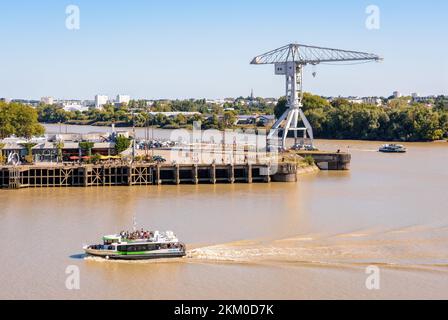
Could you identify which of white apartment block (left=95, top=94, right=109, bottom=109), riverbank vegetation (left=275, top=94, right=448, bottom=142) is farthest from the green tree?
white apartment block (left=95, top=94, right=109, bottom=109)

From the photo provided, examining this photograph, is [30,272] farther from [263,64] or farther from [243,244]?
[263,64]

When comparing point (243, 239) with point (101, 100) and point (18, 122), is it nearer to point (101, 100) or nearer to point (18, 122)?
point (18, 122)

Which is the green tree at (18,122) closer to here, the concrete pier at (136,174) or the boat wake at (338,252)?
the concrete pier at (136,174)

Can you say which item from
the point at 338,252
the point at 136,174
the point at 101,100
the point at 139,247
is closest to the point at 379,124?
the point at 136,174

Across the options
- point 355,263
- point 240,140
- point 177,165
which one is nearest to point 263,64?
point 240,140

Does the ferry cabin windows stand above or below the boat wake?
above

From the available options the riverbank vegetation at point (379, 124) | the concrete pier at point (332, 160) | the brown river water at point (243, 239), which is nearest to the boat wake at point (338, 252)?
the brown river water at point (243, 239)

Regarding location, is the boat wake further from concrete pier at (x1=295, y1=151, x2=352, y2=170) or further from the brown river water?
concrete pier at (x1=295, y1=151, x2=352, y2=170)
